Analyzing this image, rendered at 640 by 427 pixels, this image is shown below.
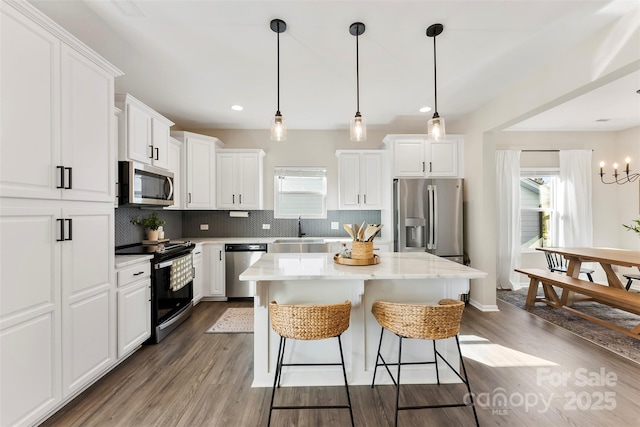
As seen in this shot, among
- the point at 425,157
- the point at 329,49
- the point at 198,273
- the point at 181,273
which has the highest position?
the point at 329,49

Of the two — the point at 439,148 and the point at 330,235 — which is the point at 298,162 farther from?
the point at 439,148

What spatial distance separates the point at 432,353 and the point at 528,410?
65 centimetres

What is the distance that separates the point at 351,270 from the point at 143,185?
7.95 feet

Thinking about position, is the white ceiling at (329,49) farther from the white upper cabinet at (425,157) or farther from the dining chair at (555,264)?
the dining chair at (555,264)

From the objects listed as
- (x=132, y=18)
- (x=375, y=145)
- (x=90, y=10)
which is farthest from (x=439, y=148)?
(x=90, y=10)

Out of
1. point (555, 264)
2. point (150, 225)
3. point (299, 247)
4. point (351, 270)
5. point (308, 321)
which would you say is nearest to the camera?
point (308, 321)

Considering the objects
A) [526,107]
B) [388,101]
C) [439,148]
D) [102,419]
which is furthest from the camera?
[439,148]

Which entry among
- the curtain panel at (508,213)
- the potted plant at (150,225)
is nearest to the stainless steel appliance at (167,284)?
the potted plant at (150,225)

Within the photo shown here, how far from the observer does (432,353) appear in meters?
2.08

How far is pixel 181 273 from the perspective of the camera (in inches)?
122

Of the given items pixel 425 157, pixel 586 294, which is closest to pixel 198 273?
pixel 425 157

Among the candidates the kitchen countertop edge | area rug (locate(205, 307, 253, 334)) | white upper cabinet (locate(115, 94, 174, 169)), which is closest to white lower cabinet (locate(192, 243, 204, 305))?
area rug (locate(205, 307, 253, 334))

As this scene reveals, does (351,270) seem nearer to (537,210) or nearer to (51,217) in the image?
(51,217)

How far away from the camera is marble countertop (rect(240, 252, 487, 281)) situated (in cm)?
171
